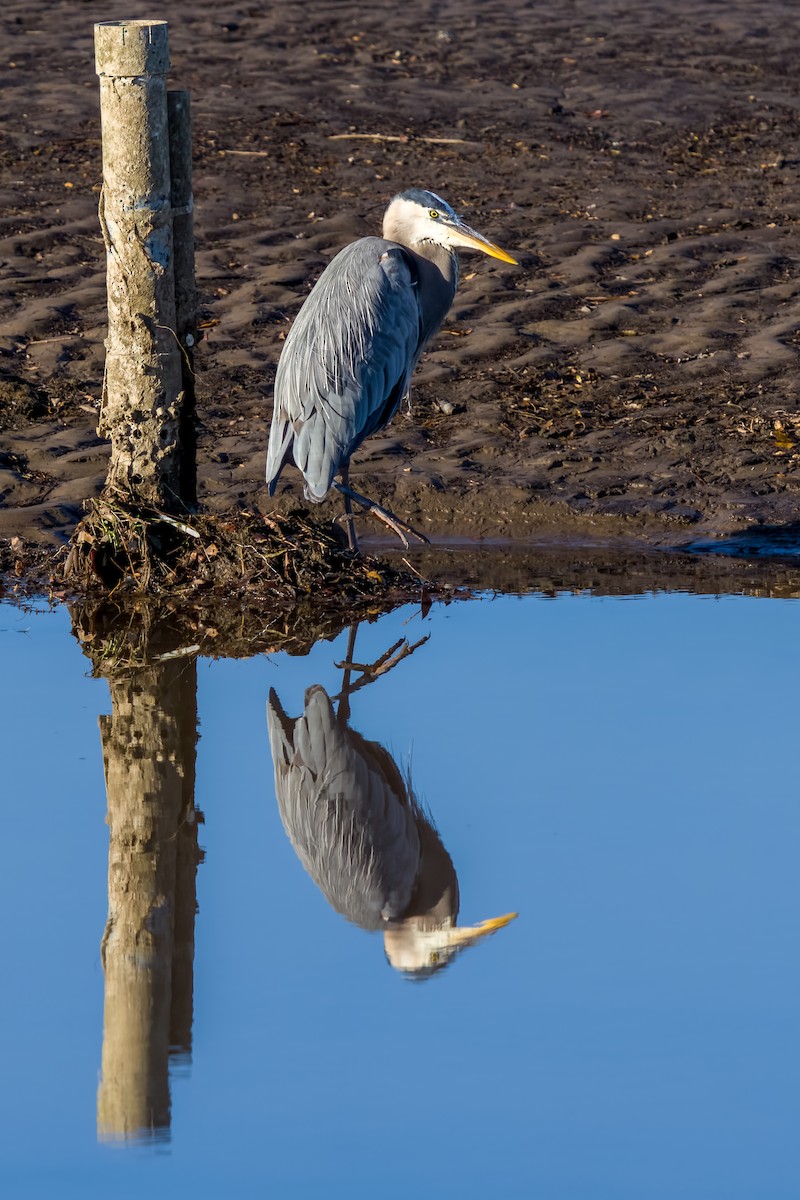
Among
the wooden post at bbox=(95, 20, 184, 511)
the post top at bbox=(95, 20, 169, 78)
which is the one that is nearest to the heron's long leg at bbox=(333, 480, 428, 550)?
the wooden post at bbox=(95, 20, 184, 511)

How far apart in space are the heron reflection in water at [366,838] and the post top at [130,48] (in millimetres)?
2129

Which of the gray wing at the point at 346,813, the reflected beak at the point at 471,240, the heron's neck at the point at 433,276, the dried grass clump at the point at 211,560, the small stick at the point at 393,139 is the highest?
the small stick at the point at 393,139

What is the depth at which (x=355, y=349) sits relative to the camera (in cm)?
612

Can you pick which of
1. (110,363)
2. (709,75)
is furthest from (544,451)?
(709,75)

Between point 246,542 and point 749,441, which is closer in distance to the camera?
point 246,542

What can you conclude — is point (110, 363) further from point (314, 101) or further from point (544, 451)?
point (314, 101)

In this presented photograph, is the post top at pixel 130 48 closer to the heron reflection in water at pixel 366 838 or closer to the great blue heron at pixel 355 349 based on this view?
the great blue heron at pixel 355 349

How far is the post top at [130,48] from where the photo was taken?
5.60 metres

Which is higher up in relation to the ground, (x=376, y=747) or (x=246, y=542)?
(x=246, y=542)

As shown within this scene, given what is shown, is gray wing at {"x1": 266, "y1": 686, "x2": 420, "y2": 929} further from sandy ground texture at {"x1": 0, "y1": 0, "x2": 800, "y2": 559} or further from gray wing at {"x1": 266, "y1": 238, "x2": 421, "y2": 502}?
sandy ground texture at {"x1": 0, "y1": 0, "x2": 800, "y2": 559}

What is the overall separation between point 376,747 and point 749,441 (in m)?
3.04

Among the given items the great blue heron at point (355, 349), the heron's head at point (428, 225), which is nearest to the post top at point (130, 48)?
the great blue heron at point (355, 349)

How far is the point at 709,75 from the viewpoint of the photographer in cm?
1276

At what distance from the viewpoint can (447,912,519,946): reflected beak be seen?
392 cm
